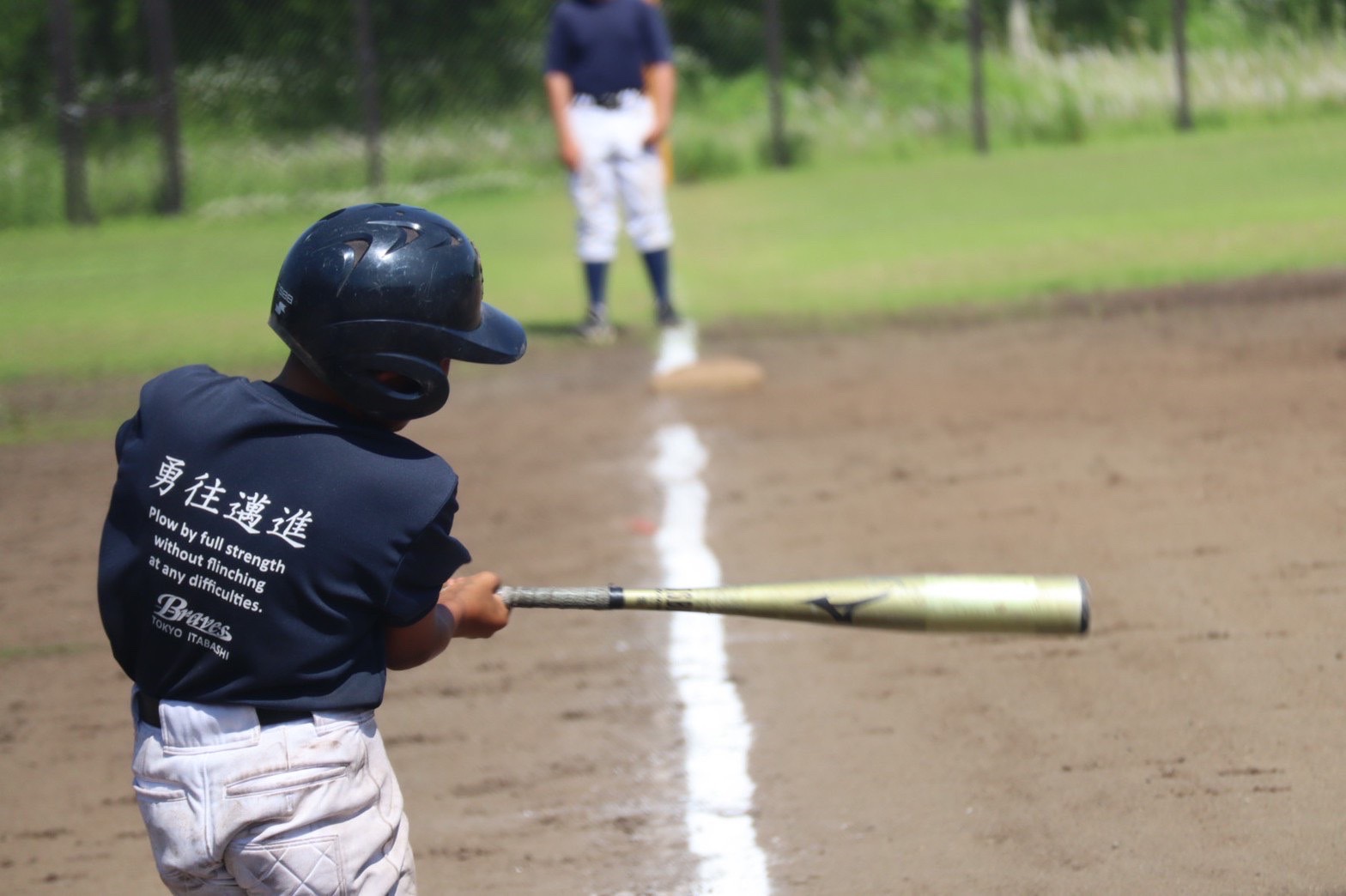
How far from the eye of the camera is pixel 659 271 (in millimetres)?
9148

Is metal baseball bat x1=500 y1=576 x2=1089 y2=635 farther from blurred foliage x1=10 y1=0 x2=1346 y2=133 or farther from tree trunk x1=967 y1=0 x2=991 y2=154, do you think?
blurred foliage x1=10 y1=0 x2=1346 y2=133

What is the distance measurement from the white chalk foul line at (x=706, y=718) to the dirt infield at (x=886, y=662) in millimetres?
53

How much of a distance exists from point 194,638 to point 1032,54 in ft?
66.2

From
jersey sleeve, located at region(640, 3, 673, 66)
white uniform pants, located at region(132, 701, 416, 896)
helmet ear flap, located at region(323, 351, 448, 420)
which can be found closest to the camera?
white uniform pants, located at region(132, 701, 416, 896)

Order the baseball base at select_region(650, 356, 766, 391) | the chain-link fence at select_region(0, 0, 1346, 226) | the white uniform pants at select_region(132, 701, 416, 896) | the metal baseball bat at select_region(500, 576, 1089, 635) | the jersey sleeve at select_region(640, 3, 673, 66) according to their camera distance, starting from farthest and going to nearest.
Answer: the chain-link fence at select_region(0, 0, 1346, 226) < the jersey sleeve at select_region(640, 3, 673, 66) < the baseball base at select_region(650, 356, 766, 391) < the metal baseball bat at select_region(500, 576, 1089, 635) < the white uniform pants at select_region(132, 701, 416, 896)

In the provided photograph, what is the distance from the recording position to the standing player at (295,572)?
2.32 metres

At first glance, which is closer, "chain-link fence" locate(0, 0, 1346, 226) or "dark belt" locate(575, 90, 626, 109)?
"dark belt" locate(575, 90, 626, 109)

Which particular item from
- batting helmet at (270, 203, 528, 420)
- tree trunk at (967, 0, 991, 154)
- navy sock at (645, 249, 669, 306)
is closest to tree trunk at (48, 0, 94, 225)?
navy sock at (645, 249, 669, 306)

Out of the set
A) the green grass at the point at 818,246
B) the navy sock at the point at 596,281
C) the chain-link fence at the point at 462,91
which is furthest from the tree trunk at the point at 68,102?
the navy sock at the point at 596,281

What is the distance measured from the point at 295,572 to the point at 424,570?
19cm

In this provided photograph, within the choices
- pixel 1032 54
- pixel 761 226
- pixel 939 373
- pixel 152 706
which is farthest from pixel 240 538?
pixel 1032 54

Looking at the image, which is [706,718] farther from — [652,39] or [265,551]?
[652,39]

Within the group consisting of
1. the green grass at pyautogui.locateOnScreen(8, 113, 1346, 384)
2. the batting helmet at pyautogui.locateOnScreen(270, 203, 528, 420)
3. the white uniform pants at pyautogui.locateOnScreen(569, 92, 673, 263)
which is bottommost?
the green grass at pyautogui.locateOnScreen(8, 113, 1346, 384)

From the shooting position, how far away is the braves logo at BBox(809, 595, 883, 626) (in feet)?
9.78
